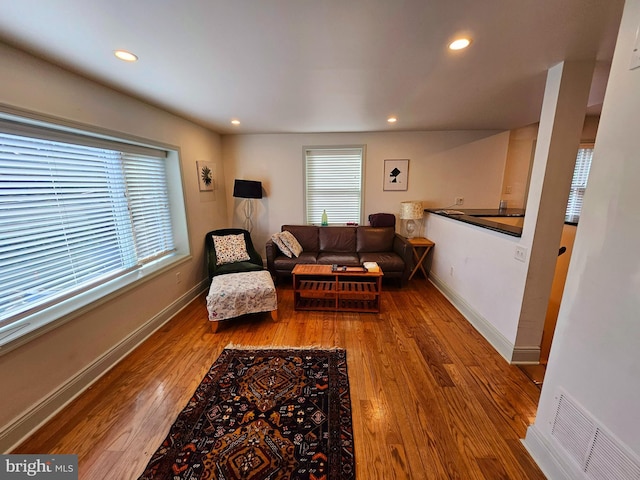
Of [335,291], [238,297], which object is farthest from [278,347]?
[335,291]

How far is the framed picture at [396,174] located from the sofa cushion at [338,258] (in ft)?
4.43

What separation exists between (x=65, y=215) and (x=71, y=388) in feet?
4.09

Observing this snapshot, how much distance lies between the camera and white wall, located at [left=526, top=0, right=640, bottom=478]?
914 mm

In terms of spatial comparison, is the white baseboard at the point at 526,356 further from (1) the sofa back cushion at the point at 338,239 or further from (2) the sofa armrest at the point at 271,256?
(2) the sofa armrest at the point at 271,256

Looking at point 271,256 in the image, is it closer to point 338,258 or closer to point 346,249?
point 338,258

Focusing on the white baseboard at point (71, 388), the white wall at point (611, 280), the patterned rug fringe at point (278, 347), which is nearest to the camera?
the white wall at point (611, 280)

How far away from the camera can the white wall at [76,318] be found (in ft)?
4.57

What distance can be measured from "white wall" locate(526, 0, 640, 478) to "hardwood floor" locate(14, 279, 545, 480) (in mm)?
406

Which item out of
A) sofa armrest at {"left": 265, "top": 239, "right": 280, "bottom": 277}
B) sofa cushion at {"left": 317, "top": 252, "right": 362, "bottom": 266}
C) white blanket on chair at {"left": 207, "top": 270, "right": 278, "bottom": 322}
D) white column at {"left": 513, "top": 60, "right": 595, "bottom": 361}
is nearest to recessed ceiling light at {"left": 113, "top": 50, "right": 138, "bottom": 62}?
white blanket on chair at {"left": 207, "top": 270, "right": 278, "bottom": 322}

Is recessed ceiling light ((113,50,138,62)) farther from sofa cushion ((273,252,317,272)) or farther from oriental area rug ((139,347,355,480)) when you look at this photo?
sofa cushion ((273,252,317,272))

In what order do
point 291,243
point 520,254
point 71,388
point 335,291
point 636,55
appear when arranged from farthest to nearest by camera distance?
point 291,243 < point 335,291 < point 520,254 < point 71,388 < point 636,55

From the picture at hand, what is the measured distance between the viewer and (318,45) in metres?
1.44

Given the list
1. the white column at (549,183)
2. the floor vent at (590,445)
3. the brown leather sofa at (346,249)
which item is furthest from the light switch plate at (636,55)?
the brown leather sofa at (346,249)

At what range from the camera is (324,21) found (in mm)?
1228
